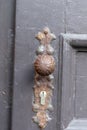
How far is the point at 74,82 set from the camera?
999 mm

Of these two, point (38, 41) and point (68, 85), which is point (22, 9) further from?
point (68, 85)

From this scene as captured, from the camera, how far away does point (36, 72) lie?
954 mm

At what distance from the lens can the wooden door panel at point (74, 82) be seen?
3.25 feet

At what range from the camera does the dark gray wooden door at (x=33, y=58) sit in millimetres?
989

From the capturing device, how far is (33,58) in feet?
3.26

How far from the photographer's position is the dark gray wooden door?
0.99 meters

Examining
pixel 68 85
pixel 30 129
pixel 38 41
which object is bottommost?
pixel 30 129

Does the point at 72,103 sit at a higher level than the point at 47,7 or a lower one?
lower

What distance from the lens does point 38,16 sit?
3.27 feet

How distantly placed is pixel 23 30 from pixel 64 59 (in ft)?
0.38

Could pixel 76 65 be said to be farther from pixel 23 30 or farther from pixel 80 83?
pixel 23 30

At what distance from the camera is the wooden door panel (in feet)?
3.25

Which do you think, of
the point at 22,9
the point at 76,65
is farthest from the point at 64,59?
the point at 22,9

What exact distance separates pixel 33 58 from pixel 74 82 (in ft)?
0.36
